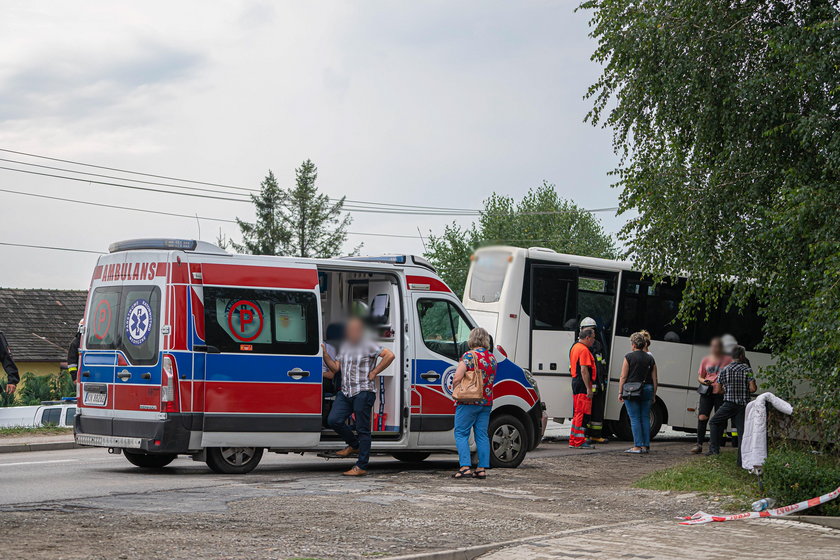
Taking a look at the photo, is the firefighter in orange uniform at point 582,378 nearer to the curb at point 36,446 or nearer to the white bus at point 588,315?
the white bus at point 588,315

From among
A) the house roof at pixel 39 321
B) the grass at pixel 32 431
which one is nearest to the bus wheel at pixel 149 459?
the grass at pixel 32 431

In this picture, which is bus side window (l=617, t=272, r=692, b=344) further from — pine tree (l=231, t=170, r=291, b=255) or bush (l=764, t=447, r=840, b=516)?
pine tree (l=231, t=170, r=291, b=255)

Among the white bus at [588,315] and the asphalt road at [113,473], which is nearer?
the asphalt road at [113,473]

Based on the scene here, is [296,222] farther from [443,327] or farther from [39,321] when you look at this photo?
[443,327]

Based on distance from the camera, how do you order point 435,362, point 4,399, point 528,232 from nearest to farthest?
point 435,362 → point 4,399 → point 528,232

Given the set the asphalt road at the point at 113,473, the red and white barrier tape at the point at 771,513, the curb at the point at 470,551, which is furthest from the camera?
the asphalt road at the point at 113,473

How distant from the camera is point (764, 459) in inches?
422

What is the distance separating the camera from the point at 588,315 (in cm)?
1992

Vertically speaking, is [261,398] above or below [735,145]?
below

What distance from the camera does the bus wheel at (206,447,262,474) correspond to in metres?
12.2

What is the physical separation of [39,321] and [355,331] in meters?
37.1

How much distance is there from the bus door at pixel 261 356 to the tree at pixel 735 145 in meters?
6.02

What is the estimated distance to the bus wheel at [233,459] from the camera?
12227mm

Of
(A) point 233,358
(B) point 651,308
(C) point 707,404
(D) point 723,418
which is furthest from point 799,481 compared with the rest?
(B) point 651,308
